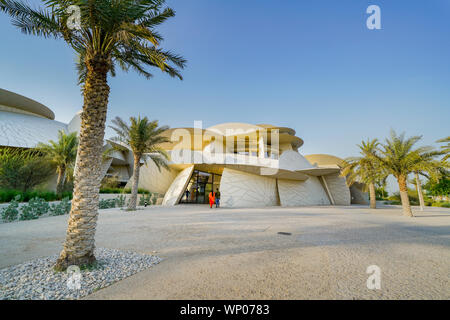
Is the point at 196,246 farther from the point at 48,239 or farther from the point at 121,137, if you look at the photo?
the point at 121,137

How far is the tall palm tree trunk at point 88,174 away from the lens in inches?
130

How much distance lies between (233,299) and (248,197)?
18007 millimetres

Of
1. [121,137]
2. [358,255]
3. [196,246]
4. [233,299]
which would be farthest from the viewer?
[121,137]

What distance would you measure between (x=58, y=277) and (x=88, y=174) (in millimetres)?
1750

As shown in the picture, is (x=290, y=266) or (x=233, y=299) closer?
(x=233, y=299)

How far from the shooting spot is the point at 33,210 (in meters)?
9.09

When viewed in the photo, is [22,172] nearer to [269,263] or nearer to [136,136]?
[136,136]

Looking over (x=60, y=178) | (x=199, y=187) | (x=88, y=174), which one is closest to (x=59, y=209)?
(x=60, y=178)

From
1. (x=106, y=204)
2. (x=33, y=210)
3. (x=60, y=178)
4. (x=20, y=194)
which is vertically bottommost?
(x=106, y=204)

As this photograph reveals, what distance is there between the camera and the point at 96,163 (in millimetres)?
A: 3652

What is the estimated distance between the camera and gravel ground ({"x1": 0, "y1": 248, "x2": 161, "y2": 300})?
95.4 inches

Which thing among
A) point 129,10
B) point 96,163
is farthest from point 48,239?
point 129,10

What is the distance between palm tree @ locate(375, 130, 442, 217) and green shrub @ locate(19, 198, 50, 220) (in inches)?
840

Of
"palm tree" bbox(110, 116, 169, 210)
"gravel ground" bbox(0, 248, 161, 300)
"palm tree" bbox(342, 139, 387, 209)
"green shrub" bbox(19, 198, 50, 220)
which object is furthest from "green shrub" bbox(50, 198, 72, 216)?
"palm tree" bbox(342, 139, 387, 209)
